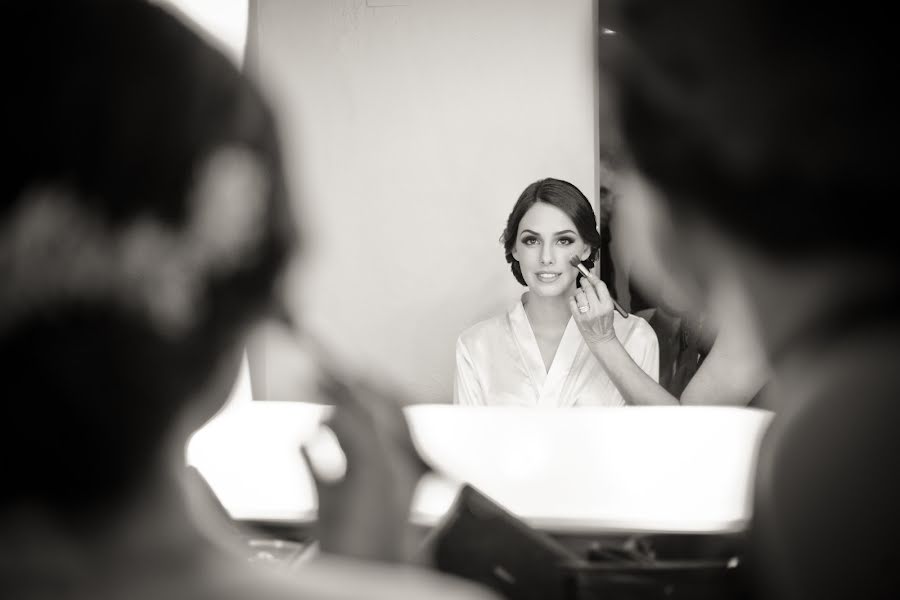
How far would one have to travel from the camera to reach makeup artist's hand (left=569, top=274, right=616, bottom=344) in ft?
2.47

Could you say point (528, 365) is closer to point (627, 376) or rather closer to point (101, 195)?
point (627, 376)

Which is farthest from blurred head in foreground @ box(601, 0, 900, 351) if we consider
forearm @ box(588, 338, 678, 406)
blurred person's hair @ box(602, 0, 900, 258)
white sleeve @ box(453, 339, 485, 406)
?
white sleeve @ box(453, 339, 485, 406)

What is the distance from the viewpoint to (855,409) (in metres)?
0.45

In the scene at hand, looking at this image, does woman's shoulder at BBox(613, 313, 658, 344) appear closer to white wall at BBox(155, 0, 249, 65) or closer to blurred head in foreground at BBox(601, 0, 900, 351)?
blurred head in foreground at BBox(601, 0, 900, 351)

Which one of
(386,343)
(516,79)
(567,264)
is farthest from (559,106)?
(386,343)

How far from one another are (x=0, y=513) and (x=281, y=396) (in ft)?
0.78

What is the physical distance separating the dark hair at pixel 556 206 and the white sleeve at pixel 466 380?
0.09m

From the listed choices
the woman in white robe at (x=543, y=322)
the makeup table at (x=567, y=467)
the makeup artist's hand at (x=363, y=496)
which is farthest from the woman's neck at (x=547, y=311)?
the makeup artist's hand at (x=363, y=496)

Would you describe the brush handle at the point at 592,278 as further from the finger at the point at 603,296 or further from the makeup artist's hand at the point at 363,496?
the makeup artist's hand at the point at 363,496

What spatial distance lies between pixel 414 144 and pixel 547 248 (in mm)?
179

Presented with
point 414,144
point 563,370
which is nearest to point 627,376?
point 563,370

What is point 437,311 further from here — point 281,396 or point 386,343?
point 281,396

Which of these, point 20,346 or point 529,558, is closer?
point 20,346

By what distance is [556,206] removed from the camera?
0.78 meters
